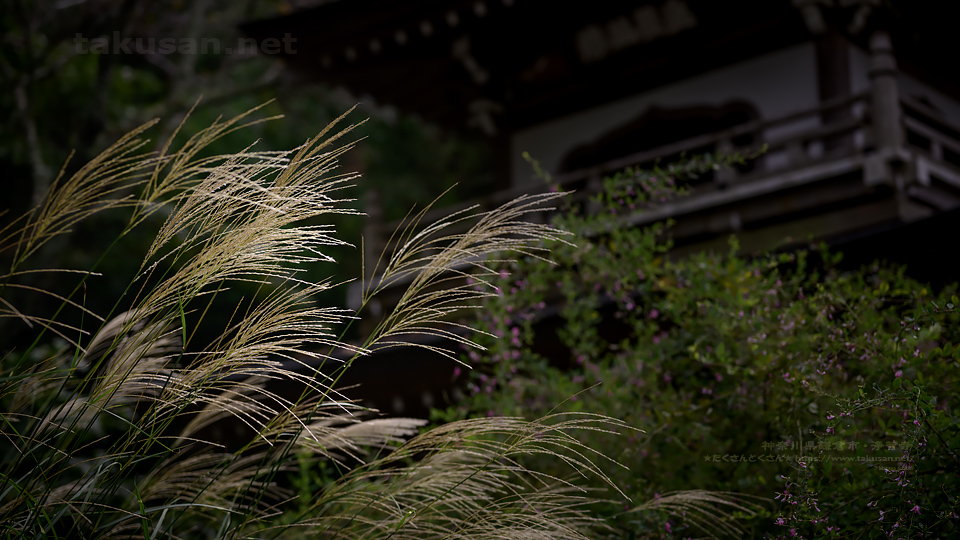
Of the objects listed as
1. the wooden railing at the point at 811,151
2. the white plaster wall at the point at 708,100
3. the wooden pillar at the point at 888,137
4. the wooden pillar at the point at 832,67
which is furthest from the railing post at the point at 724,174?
the wooden pillar at the point at 888,137

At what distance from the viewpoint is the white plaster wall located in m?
6.10

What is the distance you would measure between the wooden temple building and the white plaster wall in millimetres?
13

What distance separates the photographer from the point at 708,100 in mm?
6535

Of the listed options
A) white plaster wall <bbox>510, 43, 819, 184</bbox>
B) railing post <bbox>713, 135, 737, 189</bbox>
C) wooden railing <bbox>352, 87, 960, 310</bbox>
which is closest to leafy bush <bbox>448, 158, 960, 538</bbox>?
wooden railing <bbox>352, 87, 960, 310</bbox>

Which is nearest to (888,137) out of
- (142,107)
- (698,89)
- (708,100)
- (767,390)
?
(708,100)

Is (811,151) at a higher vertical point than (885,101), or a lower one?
lower

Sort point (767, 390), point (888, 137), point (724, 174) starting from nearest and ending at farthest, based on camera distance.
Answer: point (767, 390)
point (888, 137)
point (724, 174)

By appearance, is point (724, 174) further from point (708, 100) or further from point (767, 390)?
point (767, 390)

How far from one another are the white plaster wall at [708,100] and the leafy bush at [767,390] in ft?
9.72

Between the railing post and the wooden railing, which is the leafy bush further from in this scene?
the railing post

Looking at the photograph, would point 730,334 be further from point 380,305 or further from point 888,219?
point 380,305

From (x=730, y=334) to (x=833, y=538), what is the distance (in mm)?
939

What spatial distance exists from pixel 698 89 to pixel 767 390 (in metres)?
4.58

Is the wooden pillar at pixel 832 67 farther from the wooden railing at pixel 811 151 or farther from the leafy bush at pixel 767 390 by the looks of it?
the leafy bush at pixel 767 390
